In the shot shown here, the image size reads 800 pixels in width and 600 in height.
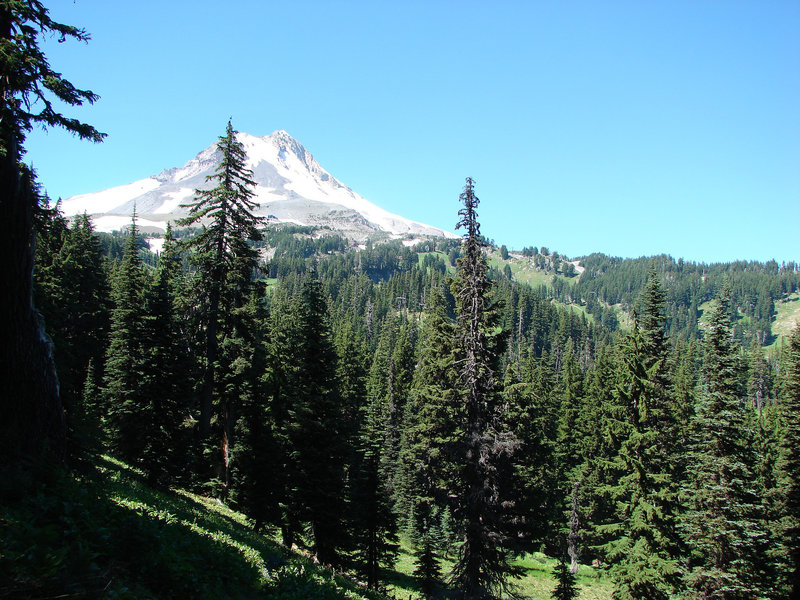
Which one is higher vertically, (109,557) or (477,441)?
(109,557)

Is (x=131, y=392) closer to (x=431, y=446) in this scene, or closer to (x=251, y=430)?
(x=251, y=430)

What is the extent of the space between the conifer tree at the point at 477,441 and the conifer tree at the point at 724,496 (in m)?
8.15

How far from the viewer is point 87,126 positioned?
13352 mm

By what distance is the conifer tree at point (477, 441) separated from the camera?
63.8 feet

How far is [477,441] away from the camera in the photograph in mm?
19547

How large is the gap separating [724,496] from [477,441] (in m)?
10.6

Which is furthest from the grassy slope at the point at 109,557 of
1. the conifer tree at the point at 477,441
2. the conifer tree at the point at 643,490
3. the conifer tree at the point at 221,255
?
the conifer tree at the point at 643,490

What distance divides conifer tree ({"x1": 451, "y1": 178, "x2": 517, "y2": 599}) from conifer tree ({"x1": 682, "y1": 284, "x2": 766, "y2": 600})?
815cm

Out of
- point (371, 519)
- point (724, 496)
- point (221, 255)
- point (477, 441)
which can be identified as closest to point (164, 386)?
point (221, 255)

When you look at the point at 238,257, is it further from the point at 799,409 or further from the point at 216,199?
the point at 799,409

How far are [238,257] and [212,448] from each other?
38.7 ft

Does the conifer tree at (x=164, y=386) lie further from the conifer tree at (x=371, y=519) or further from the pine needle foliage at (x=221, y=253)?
the conifer tree at (x=371, y=519)

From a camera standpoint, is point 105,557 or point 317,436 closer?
point 105,557

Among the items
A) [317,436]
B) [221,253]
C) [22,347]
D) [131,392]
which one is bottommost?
[317,436]
